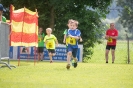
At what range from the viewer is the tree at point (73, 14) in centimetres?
3036

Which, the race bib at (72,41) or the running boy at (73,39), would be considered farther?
the race bib at (72,41)

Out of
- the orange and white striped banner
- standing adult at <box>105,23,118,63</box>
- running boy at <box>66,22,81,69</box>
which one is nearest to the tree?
standing adult at <box>105,23,118,63</box>

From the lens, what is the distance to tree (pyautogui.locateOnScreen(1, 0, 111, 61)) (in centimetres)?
3036

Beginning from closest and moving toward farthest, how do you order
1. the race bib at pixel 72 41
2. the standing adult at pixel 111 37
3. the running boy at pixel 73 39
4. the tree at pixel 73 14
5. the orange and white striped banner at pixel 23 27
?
1. the running boy at pixel 73 39
2. the race bib at pixel 72 41
3. the orange and white striped banner at pixel 23 27
4. the standing adult at pixel 111 37
5. the tree at pixel 73 14

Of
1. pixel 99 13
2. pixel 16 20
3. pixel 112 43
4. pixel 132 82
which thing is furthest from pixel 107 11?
pixel 132 82

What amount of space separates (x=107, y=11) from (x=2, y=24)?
16843 millimetres

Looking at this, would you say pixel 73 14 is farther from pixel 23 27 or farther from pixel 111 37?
pixel 23 27

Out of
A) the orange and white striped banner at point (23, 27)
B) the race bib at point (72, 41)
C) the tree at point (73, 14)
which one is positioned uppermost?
the tree at point (73, 14)

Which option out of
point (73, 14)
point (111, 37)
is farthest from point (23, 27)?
point (73, 14)

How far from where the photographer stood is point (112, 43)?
2359 cm

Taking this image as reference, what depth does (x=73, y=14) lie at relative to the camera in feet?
101

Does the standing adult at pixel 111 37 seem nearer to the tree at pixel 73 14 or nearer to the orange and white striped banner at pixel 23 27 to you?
the orange and white striped banner at pixel 23 27

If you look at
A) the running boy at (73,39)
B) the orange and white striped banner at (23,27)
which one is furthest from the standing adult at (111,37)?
the running boy at (73,39)

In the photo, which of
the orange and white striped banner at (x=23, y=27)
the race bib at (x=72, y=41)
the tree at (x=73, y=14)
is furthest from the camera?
the tree at (x=73, y=14)
